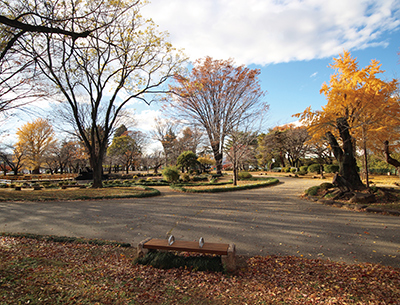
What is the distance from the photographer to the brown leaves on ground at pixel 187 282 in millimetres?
2602

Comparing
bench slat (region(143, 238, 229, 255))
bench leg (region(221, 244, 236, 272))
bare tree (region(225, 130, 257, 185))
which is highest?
bare tree (region(225, 130, 257, 185))

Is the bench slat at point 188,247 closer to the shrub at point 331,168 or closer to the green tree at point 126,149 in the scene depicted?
the shrub at point 331,168

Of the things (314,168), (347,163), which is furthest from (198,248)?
(314,168)

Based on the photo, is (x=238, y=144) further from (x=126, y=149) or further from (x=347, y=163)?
(x=126, y=149)

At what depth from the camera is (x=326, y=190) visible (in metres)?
9.58

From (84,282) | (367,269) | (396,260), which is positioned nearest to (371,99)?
(396,260)

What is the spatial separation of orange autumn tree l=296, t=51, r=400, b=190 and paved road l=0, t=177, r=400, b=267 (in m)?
3.07

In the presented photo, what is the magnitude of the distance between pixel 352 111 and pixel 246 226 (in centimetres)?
779

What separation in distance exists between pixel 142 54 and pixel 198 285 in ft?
47.2

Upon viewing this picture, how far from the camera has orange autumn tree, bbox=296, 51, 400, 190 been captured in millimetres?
8484

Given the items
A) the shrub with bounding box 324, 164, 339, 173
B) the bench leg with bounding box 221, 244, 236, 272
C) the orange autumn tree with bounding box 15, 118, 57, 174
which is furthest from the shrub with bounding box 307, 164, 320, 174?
the orange autumn tree with bounding box 15, 118, 57, 174

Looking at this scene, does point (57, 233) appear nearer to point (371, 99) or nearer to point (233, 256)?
point (233, 256)

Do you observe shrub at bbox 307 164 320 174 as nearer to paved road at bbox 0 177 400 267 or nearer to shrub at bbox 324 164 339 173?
shrub at bbox 324 164 339 173

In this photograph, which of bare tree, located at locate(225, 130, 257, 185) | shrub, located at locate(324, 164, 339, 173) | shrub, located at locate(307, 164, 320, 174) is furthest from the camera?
shrub, located at locate(307, 164, 320, 174)
